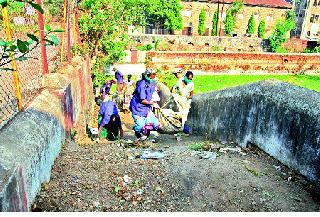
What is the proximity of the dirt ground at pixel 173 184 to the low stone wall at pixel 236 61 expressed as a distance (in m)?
17.3

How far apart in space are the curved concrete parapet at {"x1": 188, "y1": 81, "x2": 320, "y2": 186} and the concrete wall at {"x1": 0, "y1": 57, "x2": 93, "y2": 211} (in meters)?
2.93

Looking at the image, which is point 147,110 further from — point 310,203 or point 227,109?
point 310,203

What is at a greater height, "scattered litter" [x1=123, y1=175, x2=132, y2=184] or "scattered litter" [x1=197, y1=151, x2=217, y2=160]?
"scattered litter" [x1=123, y1=175, x2=132, y2=184]

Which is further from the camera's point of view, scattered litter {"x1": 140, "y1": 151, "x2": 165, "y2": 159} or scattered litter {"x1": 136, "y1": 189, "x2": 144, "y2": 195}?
scattered litter {"x1": 140, "y1": 151, "x2": 165, "y2": 159}

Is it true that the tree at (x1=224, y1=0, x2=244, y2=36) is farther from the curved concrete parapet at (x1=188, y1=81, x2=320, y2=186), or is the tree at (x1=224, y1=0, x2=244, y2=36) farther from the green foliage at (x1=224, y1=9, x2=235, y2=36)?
the curved concrete parapet at (x1=188, y1=81, x2=320, y2=186)

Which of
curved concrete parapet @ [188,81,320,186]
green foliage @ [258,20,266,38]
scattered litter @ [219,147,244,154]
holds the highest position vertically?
green foliage @ [258,20,266,38]

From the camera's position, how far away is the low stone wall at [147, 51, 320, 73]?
72.0 feet

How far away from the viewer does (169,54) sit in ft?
71.8

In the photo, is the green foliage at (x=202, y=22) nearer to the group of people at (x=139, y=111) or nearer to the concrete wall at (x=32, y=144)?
the group of people at (x=139, y=111)

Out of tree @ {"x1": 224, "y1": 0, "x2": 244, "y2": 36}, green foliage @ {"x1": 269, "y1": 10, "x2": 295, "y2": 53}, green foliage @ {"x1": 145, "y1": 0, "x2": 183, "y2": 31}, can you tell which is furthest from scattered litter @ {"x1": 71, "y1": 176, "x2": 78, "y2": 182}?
tree @ {"x1": 224, "y1": 0, "x2": 244, "y2": 36}

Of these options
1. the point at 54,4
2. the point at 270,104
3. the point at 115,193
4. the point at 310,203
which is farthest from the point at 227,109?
the point at 54,4

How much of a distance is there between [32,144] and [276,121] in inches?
125

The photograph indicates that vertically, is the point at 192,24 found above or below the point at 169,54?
above

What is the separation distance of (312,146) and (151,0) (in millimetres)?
10338
